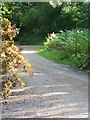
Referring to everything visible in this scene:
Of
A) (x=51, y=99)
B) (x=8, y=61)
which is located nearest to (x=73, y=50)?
(x=51, y=99)

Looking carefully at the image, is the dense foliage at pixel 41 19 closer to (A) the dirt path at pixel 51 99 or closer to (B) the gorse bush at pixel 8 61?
(A) the dirt path at pixel 51 99

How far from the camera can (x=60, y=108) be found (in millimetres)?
7645

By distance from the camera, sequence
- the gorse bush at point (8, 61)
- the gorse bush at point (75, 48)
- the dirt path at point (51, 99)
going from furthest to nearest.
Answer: the gorse bush at point (75, 48) → the gorse bush at point (8, 61) → the dirt path at point (51, 99)

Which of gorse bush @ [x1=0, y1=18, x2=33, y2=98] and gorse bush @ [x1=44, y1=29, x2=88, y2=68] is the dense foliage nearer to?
gorse bush @ [x1=44, y1=29, x2=88, y2=68]

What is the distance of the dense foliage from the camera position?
35.5 metres

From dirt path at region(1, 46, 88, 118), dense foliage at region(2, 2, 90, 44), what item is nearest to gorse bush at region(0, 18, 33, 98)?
dirt path at region(1, 46, 88, 118)

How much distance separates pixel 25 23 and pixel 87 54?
84.4 ft

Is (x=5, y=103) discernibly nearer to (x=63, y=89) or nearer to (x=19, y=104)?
(x=19, y=104)

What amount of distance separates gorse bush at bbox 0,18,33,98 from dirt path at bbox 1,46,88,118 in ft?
1.41

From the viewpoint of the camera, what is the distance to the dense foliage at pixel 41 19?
35528mm

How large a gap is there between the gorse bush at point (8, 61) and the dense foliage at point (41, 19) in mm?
25089

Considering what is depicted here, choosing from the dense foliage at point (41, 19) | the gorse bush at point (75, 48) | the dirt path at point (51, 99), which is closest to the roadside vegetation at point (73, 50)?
the gorse bush at point (75, 48)

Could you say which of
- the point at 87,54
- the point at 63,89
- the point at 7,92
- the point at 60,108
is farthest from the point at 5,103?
the point at 87,54

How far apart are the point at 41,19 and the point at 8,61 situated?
97.3 ft
